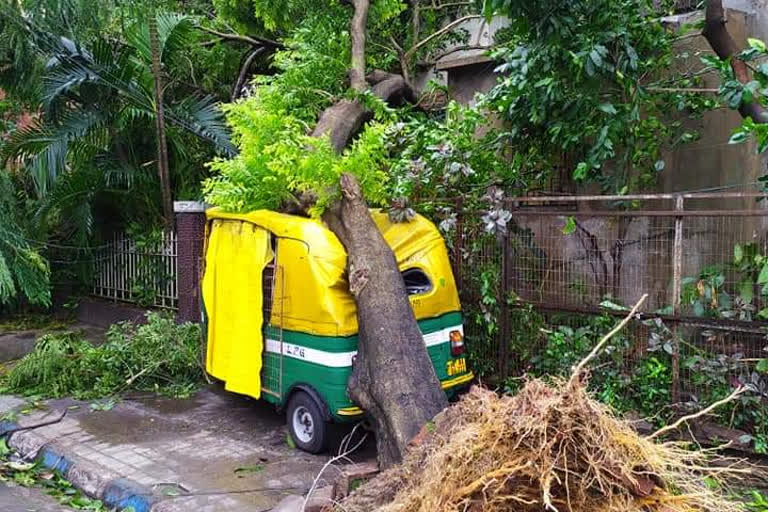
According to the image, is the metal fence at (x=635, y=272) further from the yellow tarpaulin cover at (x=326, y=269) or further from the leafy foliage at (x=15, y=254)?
the leafy foliage at (x=15, y=254)

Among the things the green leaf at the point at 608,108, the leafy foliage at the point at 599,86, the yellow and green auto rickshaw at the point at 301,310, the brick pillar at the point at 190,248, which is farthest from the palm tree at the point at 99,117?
the green leaf at the point at 608,108

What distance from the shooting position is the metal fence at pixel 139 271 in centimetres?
1131

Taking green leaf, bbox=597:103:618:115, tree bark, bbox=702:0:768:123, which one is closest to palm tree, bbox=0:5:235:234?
green leaf, bbox=597:103:618:115

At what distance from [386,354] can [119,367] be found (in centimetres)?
440

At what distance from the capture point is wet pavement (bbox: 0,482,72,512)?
5348 mm

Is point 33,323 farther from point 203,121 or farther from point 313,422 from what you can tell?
point 313,422

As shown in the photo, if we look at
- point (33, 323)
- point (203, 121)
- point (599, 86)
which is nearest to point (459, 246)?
point (599, 86)

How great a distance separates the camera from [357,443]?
6234 millimetres

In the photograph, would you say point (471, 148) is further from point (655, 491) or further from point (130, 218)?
point (130, 218)

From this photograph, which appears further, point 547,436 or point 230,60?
point 230,60

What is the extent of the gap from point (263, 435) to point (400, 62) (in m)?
6.55

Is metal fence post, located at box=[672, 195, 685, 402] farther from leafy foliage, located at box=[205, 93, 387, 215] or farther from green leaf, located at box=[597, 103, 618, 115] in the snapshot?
leafy foliage, located at box=[205, 93, 387, 215]

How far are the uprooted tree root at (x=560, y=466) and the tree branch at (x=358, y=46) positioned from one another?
576cm

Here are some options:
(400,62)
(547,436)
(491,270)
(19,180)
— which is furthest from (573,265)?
(19,180)
